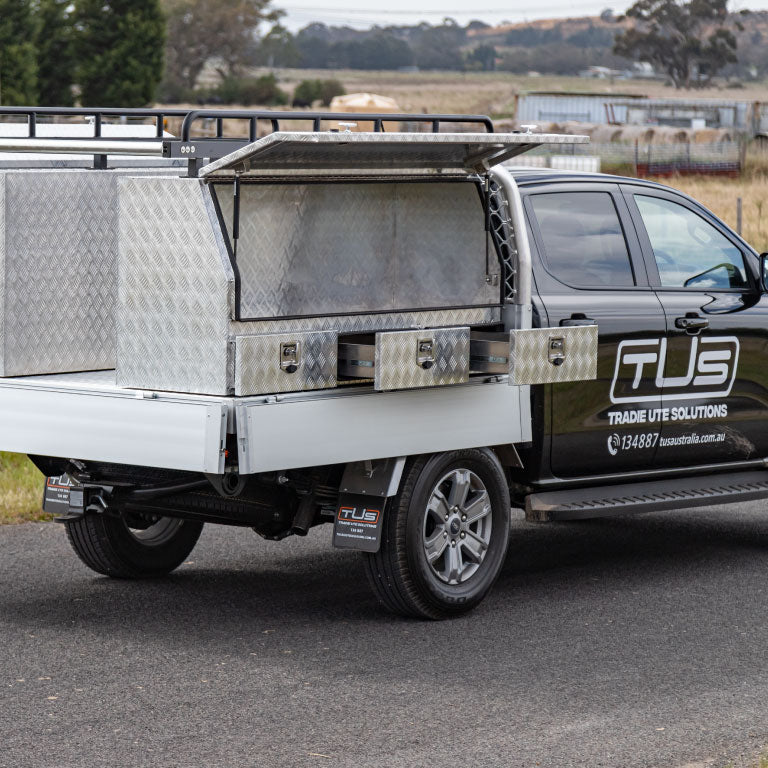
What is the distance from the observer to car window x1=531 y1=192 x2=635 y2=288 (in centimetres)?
738

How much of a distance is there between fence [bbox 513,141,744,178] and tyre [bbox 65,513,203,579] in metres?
35.1

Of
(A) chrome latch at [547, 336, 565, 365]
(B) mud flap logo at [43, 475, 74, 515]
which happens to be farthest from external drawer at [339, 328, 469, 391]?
(B) mud flap logo at [43, 475, 74, 515]

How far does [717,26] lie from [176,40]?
40036mm

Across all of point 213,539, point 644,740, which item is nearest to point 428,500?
point 644,740

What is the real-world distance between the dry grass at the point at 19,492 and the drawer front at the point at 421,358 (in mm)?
3518

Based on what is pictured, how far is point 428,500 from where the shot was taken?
6598 mm

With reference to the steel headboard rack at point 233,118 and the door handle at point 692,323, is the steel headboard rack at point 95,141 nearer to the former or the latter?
the steel headboard rack at point 233,118

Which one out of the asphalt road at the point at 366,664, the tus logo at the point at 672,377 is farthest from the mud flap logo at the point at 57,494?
the tus logo at the point at 672,377

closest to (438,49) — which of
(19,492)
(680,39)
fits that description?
(680,39)

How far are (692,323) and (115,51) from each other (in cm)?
5553

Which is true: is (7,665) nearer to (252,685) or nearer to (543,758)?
(252,685)

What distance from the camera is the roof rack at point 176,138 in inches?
257

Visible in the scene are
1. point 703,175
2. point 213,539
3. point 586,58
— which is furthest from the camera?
point 586,58

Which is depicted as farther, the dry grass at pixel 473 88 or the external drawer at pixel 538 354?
the dry grass at pixel 473 88
